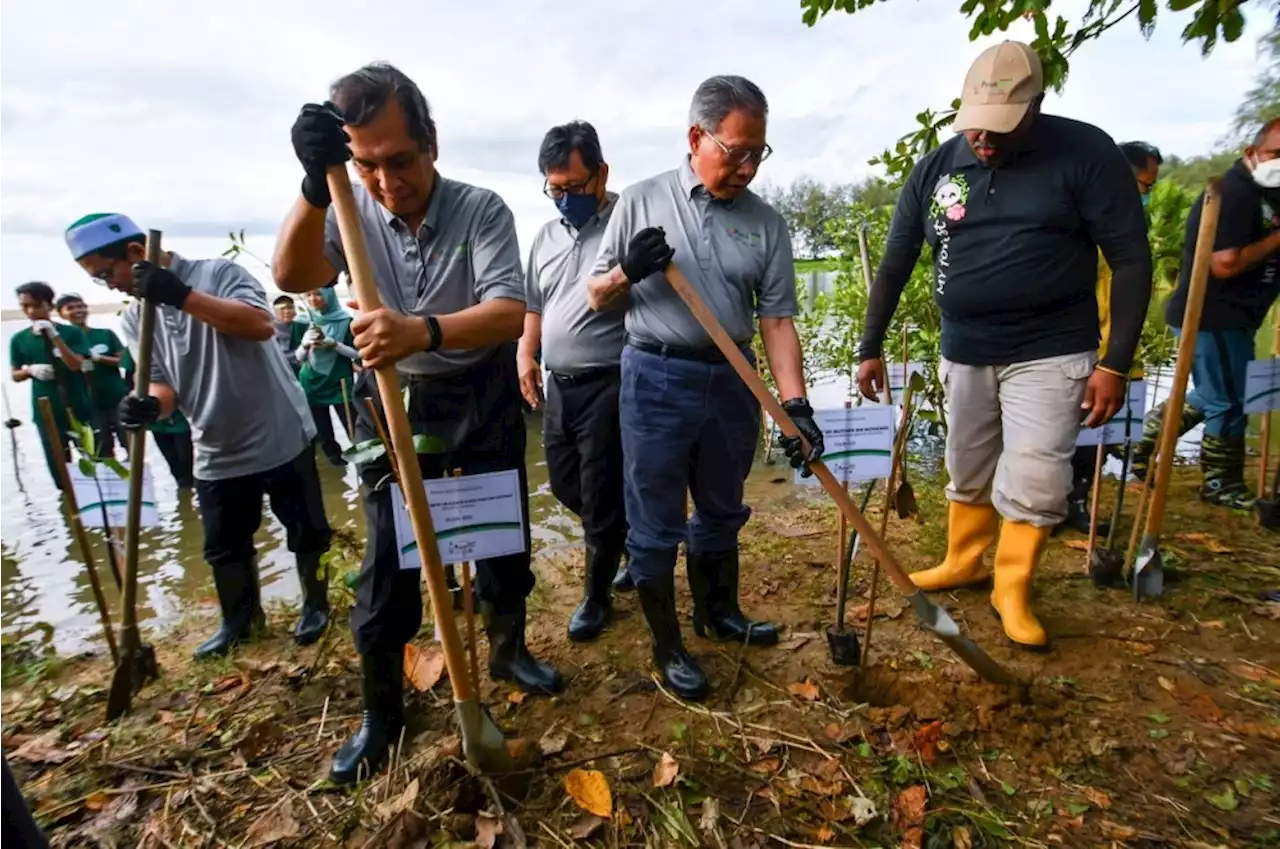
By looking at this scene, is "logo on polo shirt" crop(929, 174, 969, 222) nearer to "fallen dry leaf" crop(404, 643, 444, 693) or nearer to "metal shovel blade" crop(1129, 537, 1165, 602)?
"metal shovel blade" crop(1129, 537, 1165, 602)

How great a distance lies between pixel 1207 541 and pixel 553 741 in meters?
3.73

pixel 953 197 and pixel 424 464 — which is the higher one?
pixel 953 197

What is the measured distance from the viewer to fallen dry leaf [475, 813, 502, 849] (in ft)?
6.03

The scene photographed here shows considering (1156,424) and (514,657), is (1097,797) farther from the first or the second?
(1156,424)

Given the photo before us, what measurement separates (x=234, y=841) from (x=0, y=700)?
1.90 metres

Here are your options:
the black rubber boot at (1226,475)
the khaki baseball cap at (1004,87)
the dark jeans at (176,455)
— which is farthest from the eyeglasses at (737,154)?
the dark jeans at (176,455)

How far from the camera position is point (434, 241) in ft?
7.16

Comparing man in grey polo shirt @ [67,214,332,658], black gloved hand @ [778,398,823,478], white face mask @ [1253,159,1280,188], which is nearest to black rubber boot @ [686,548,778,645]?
black gloved hand @ [778,398,823,478]

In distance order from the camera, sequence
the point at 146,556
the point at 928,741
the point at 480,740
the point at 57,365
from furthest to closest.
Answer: the point at 57,365 → the point at 146,556 → the point at 928,741 → the point at 480,740

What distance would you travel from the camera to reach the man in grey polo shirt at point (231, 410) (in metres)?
2.82

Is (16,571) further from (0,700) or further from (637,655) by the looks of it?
(637,655)

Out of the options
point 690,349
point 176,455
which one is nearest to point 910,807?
point 690,349

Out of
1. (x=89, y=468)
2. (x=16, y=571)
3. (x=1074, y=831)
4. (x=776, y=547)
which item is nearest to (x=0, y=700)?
(x=89, y=468)

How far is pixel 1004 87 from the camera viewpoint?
2424 millimetres
